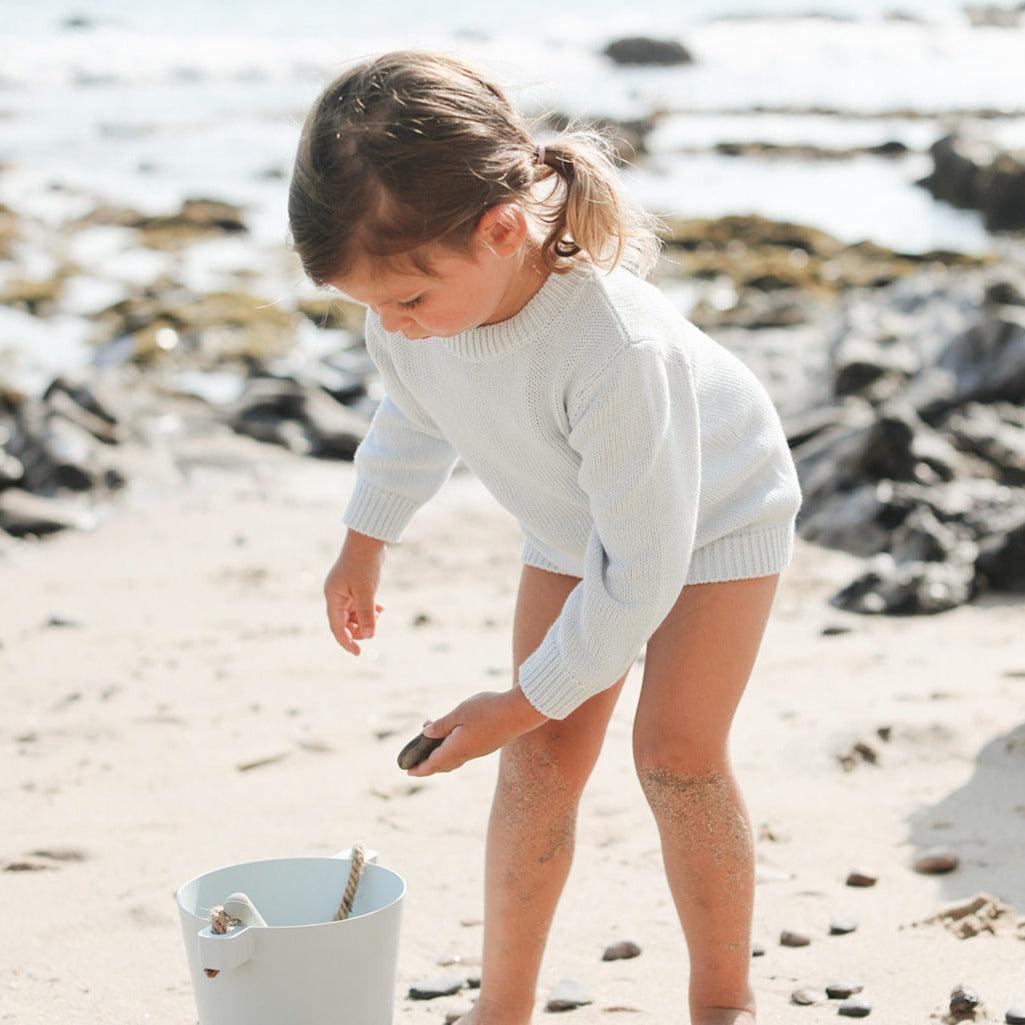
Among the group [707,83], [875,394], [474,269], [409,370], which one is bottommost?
[707,83]

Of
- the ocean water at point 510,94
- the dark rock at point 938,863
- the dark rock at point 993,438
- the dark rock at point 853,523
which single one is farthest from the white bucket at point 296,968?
the dark rock at point 993,438

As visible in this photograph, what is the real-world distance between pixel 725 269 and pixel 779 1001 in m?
11.0

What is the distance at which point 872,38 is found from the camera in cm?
4072

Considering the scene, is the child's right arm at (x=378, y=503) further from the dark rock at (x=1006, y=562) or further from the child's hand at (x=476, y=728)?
the dark rock at (x=1006, y=562)

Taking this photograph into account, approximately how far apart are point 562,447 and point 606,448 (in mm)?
159

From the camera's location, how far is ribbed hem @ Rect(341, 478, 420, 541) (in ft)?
8.91

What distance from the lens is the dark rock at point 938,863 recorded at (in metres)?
3.14

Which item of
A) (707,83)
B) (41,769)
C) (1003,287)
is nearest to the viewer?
(41,769)

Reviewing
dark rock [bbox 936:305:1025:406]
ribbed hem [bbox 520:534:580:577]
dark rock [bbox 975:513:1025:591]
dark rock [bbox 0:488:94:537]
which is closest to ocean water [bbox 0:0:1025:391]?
ribbed hem [bbox 520:534:580:577]

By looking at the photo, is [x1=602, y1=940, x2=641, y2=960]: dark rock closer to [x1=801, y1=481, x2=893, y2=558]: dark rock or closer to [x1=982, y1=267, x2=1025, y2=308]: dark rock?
[x1=801, y1=481, x2=893, y2=558]: dark rock

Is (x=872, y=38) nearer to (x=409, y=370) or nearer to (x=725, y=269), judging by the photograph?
(x=725, y=269)

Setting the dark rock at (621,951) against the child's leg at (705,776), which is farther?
the dark rock at (621,951)

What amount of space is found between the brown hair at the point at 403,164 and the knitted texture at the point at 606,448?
0.70 ft

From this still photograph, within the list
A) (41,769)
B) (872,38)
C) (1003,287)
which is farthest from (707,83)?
(41,769)
